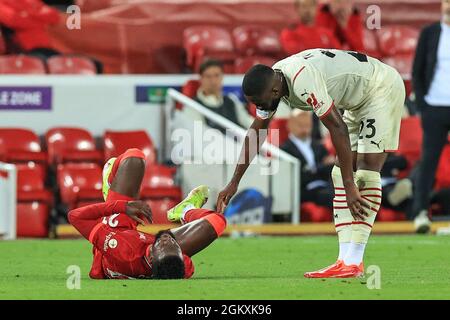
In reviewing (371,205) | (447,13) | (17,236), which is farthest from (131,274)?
(447,13)

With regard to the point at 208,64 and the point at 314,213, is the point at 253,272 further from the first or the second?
the point at 208,64

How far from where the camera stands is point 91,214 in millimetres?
8906

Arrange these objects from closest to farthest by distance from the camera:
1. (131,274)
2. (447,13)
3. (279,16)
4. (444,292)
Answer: (444,292)
(131,274)
(447,13)
(279,16)

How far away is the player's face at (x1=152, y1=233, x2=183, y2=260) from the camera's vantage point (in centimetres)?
861

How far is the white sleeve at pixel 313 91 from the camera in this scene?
8.66 meters

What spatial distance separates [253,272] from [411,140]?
661cm

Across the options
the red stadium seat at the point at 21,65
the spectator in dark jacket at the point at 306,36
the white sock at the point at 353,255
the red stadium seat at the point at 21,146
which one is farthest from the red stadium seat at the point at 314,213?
the white sock at the point at 353,255

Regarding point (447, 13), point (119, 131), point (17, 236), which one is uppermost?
point (447, 13)

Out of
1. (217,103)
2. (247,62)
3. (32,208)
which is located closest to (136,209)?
(32,208)

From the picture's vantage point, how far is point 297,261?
37.0ft

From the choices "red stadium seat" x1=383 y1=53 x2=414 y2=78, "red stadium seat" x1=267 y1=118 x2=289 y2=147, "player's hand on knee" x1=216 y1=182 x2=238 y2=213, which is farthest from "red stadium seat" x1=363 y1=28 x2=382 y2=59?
"player's hand on knee" x1=216 y1=182 x2=238 y2=213

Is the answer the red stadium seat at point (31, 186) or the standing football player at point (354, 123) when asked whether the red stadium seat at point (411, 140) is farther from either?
the standing football player at point (354, 123)
